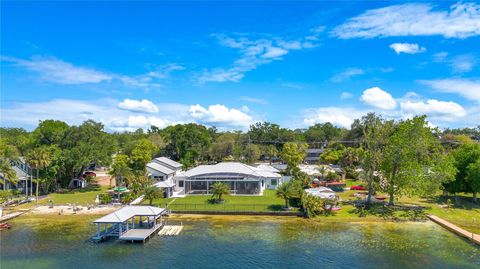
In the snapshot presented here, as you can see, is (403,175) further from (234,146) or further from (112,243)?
(234,146)

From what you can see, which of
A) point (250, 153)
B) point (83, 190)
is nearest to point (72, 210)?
point (83, 190)

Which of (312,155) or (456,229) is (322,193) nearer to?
(456,229)

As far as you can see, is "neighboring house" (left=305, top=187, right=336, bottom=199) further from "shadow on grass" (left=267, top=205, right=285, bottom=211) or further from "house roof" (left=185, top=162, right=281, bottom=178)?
"house roof" (left=185, top=162, right=281, bottom=178)

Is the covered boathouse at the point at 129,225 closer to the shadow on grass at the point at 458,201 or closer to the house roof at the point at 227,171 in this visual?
the house roof at the point at 227,171

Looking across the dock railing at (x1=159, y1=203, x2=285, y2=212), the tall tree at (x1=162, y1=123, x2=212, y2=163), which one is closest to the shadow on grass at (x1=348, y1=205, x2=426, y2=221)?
the dock railing at (x1=159, y1=203, x2=285, y2=212)

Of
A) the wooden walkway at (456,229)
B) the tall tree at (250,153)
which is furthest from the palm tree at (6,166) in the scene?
the tall tree at (250,153)
